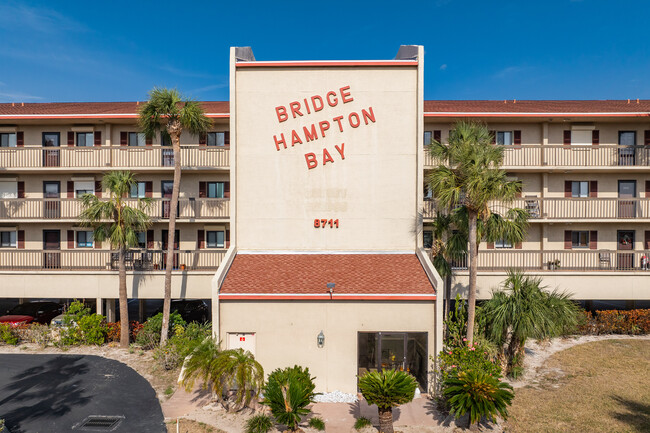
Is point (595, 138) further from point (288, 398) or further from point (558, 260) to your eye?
point (288, 398)

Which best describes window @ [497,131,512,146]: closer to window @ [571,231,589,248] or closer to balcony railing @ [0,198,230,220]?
window @ [571,231,589,248]

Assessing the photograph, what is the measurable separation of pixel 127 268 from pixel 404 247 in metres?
15.6

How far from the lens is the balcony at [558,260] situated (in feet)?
66.5

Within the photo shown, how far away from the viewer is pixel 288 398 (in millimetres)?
11438

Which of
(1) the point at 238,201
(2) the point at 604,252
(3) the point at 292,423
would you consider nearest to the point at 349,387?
(3) the point at 292,423

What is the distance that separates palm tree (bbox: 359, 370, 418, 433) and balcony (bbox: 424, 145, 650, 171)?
13.1 metres

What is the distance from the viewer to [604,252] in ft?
66.5

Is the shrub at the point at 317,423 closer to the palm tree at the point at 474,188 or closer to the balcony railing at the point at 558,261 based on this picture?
the palm tree at the point at 474,188

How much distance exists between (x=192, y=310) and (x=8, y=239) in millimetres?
12885

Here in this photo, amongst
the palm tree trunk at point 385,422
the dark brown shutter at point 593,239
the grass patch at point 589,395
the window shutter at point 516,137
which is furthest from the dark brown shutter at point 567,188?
the palm tree trunk at point 385,422

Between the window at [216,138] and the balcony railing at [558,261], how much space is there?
51.7 feet

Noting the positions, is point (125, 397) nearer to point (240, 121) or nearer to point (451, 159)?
point (240, 121)

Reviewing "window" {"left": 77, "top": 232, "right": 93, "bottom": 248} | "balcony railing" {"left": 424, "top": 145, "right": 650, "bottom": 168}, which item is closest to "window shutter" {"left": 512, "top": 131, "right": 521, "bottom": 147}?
"balcony railing" {"left": 424, "top": 145, "right": 650, "bottom": 168}

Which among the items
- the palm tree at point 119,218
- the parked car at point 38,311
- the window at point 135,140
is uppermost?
the window at point 135,140
